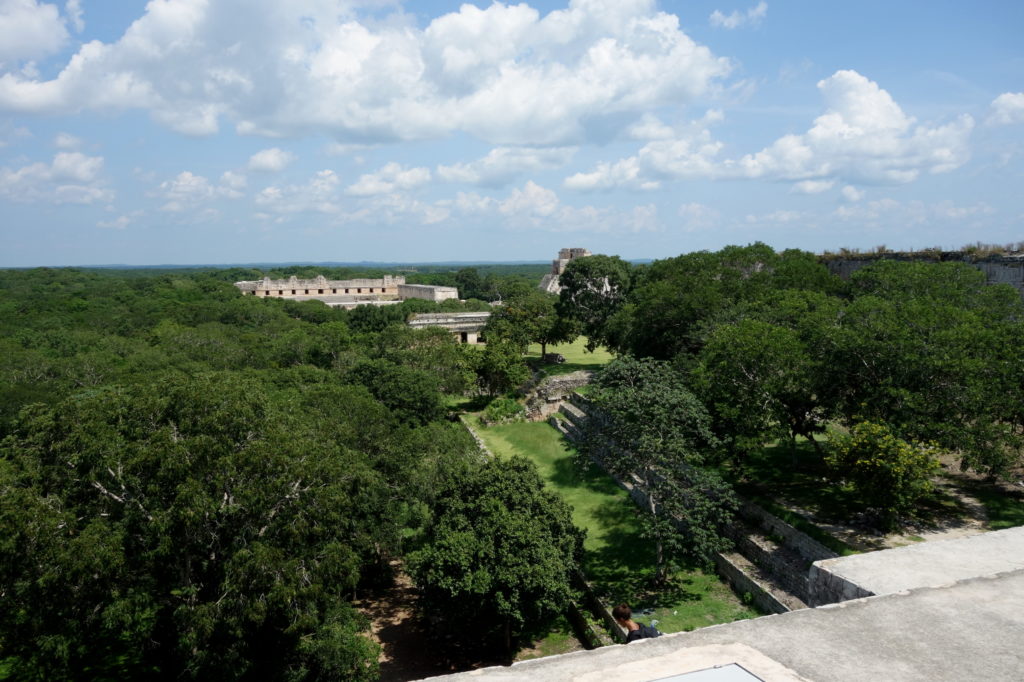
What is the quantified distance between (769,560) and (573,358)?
24799 mm

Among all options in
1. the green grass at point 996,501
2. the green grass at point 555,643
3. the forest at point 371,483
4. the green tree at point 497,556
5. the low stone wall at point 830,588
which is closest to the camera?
the low stone wall at point 830,588

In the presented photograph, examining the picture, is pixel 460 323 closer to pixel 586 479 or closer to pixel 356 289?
pixel 586 479

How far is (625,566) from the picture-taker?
13219 millimetres

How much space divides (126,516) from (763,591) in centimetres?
1063

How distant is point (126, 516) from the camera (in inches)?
370

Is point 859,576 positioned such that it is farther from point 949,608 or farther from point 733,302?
point 733,302

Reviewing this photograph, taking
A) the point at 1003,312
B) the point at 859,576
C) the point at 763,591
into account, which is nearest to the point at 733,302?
the point at 1003,312

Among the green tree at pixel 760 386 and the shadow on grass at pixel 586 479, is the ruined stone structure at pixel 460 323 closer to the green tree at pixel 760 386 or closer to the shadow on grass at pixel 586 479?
the shadow on grass at pixel 586 479

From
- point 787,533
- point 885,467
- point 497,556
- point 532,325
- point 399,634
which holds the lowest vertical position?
point 399,634

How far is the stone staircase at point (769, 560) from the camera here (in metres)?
11.0

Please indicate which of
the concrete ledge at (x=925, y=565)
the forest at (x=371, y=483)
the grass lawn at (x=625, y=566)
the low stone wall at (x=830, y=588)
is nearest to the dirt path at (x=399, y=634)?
the forest at (x=371, y=483)

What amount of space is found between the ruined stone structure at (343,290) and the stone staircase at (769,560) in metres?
54.1

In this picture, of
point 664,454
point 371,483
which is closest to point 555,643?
point 664,454

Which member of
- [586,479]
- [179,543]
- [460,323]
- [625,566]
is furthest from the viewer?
[460,323]
